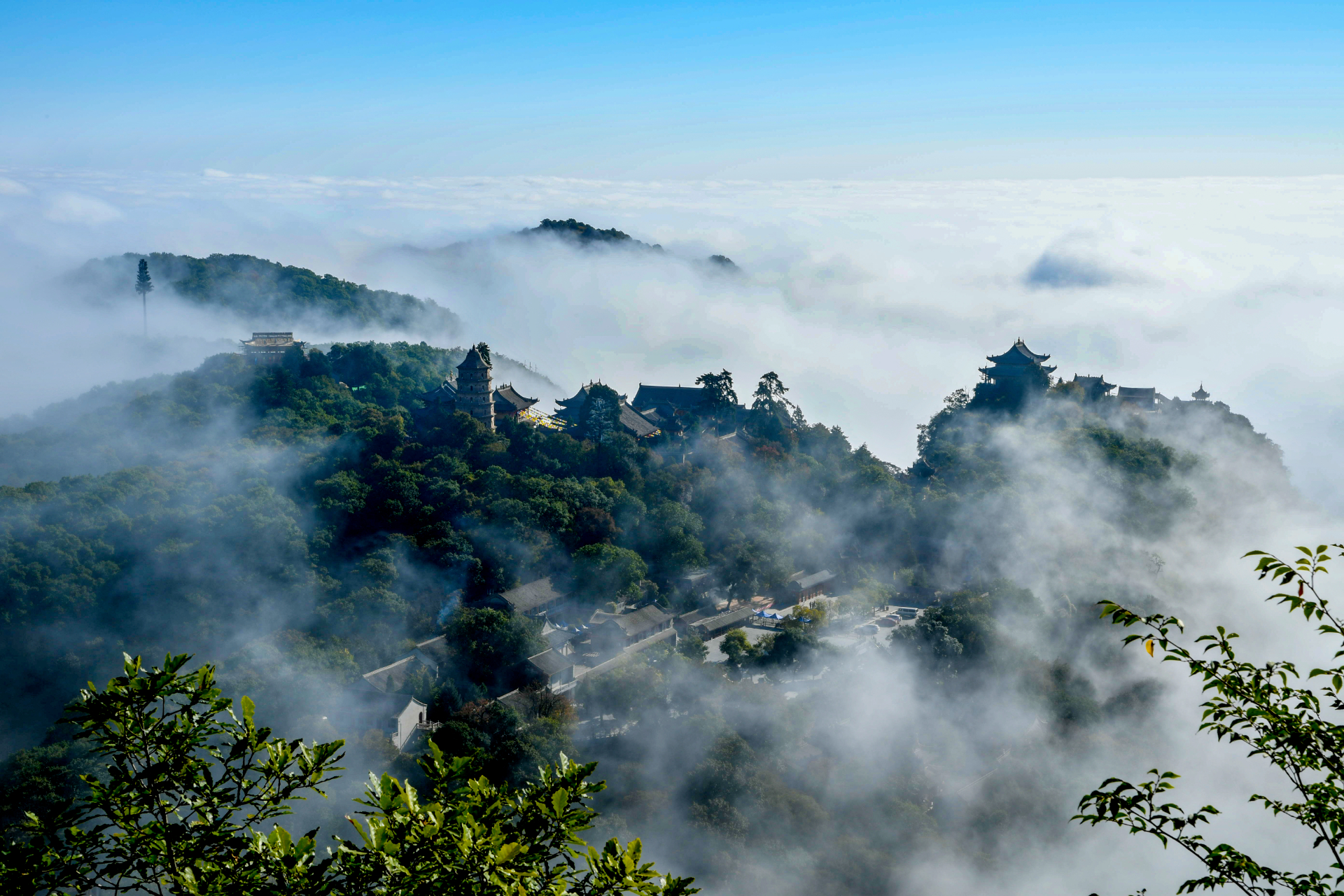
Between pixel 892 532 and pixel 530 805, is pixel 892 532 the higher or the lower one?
the lower one

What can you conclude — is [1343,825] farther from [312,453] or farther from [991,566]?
[312,453]

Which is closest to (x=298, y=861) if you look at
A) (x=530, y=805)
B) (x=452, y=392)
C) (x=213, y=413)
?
(x=530, y=805)

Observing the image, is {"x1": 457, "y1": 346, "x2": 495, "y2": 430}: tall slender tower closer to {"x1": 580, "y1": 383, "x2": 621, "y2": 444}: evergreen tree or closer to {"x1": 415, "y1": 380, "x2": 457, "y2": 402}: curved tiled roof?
{"x1": 415, "y1": 380, "x2": 457, "y2": 402}: curved tiled roof

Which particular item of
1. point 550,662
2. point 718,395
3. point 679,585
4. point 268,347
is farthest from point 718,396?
point 268,347

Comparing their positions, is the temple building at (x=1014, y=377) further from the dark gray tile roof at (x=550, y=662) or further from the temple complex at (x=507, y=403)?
the dark gray tile roof at (x=550, y=662)

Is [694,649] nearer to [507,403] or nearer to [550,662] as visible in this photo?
[550,662]

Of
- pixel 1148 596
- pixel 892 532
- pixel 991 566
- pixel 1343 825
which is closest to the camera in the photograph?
pixel 1343 825
